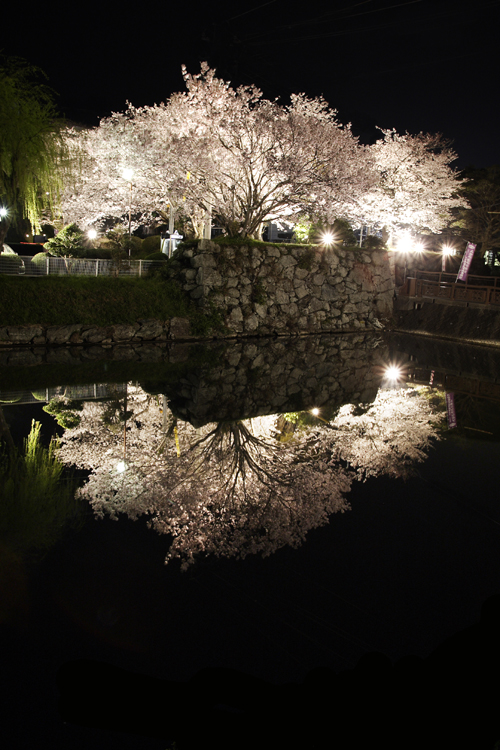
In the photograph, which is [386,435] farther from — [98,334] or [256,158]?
[256,158]

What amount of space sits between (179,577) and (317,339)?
17089 mm

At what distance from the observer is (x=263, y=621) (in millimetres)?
3291

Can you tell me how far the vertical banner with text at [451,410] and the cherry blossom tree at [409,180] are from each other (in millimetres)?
22198

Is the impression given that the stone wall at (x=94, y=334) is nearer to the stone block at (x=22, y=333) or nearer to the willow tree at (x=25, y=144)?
the stone block at (x=22, y=333)

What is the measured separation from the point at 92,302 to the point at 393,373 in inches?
407

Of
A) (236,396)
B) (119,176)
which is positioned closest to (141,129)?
(119,176)

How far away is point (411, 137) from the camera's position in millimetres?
30984

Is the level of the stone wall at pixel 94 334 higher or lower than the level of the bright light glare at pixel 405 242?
lower

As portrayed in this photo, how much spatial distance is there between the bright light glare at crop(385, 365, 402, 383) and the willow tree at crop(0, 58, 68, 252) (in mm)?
13902

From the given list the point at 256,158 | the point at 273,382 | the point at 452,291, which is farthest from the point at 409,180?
the point at 273,382

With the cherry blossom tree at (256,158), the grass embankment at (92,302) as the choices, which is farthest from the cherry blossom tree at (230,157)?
the grass embankment at (92,302)

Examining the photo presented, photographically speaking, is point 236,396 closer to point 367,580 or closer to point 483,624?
point 367,580

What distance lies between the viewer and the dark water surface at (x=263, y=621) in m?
1.37

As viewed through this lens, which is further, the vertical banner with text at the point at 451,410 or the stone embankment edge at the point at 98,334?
the stone embankment edge at the point at 98,334
